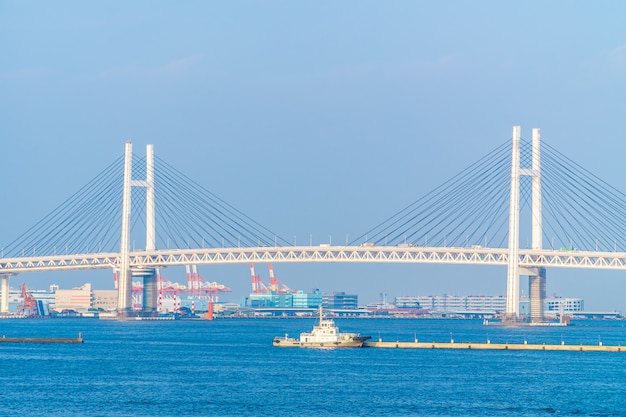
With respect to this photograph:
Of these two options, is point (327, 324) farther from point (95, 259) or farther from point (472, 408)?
point (95, 259)

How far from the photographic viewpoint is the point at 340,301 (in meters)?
196

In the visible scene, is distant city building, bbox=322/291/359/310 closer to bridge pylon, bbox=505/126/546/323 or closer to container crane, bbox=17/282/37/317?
container crane, bbox=17/282/37/317

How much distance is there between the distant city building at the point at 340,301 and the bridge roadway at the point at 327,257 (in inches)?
3285

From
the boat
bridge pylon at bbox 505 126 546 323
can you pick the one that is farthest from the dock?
bridge pylon at bbox 505 126 546 323

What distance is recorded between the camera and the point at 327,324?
67188 mm

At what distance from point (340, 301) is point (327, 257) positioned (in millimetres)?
94368

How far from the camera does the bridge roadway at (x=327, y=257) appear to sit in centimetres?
9100

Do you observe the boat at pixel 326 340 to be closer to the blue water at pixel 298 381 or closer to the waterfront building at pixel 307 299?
the blue water at pixel 298 381

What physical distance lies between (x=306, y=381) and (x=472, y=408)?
8394mm

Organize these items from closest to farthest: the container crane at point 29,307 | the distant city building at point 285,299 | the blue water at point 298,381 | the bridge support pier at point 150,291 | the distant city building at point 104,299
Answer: the blue water at point 298,381 → the bridge support pier at point 150,291 → the container crane at point 29,307 → the distant city building at point 104,299 → the distant city building at point 285,299

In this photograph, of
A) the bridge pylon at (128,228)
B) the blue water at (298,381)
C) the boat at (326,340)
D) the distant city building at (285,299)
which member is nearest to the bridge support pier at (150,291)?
the bridge pylon at (128,228)

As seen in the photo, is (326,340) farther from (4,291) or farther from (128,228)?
(4,291)

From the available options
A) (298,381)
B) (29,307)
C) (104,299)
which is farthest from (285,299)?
(298,381)

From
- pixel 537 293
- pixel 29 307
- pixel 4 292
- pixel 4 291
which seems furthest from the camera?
pixel 29 307
